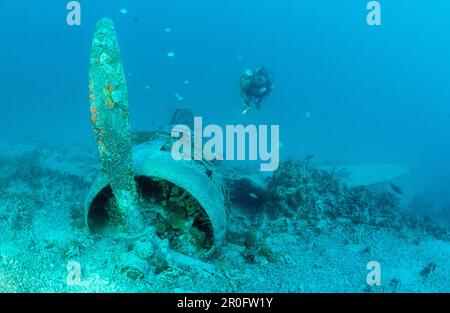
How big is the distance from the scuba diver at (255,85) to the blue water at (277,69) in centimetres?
1722

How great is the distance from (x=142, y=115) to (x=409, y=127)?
42446 millimetres

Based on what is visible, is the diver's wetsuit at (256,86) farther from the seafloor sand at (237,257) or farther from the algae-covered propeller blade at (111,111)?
the algae-covered propeller blade at (111,111)

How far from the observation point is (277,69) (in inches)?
3509

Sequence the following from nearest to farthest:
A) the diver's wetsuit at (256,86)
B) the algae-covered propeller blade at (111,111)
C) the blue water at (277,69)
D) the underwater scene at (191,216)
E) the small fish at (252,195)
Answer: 1. the algae-covered propeller blade at (111,111)
2. the underwater scene at (191,216)
3. the small fish at (252,195)
4. the diver's wetsuit at (256,86)
5. the blue water at (277,69)

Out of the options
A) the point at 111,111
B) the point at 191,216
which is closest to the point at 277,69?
the point at 191,216

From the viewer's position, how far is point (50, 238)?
18.3 ft

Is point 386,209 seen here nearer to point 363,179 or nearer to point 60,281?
point 363,179

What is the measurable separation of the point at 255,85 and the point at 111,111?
17.5 feet

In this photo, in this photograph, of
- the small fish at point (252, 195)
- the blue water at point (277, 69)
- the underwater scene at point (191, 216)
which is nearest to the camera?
the underwater scene at point (191, 216)

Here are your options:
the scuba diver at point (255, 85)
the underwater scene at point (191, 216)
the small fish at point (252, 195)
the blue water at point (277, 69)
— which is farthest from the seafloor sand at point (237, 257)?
the blue water at point (277, 69)

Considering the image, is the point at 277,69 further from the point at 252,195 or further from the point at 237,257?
the point at 237,257

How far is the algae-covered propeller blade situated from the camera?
162 inches

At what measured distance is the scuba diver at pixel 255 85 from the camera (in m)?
8.91
